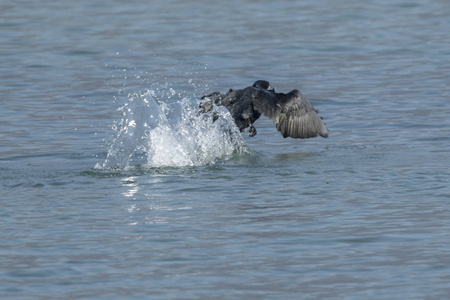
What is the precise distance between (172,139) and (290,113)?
4.45ft

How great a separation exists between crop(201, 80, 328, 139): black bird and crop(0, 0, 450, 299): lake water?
24cm

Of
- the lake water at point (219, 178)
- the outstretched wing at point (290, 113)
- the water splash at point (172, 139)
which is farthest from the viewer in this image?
the outstretched wing at point (290, 113)

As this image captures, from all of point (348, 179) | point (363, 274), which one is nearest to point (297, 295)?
point (363, 274)

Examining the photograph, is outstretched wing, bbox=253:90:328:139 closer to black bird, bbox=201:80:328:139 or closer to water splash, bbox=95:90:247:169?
black bird, bbox=201:80:328:139

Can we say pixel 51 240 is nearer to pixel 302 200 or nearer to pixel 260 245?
pixel 260 245

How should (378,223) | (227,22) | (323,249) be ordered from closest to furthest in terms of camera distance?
(323,249) < (378,223) < (227,22)

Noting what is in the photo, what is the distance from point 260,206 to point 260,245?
1.32 meters

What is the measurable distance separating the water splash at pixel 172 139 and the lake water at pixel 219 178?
0.02 m

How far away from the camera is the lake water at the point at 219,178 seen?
7574 millimetres

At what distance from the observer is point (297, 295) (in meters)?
7.08

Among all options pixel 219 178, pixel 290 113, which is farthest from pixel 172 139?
pixel 290 113

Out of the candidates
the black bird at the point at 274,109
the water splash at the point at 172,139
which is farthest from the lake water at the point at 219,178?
the black bird at the point at 274,109

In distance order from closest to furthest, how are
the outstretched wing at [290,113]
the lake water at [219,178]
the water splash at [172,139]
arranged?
the lake water at [219,178]
the water splash at [172,139]
the outstretched wing at [290,113]

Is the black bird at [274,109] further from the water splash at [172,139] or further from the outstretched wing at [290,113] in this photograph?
the water splash at [172,139]
